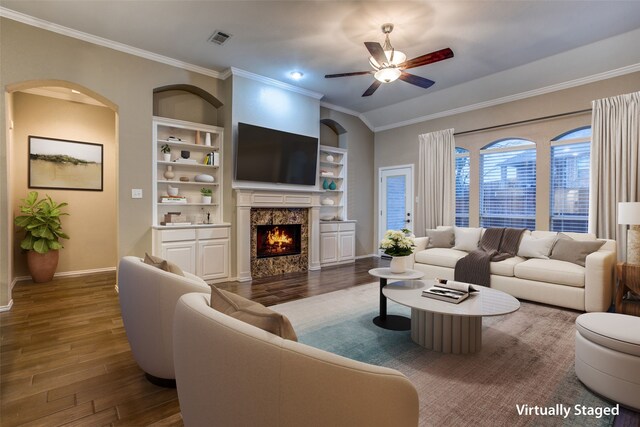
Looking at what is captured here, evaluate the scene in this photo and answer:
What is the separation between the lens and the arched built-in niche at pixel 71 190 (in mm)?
4719

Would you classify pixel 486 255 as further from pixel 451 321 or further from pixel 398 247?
pixel 451 321

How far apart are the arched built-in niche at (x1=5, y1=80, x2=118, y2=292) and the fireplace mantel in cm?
187

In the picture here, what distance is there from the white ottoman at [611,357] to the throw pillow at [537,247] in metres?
2.21

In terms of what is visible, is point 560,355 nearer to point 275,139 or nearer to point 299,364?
point 299,364

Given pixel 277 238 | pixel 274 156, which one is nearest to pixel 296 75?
pixel 274 156

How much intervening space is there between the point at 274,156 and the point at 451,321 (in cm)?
376

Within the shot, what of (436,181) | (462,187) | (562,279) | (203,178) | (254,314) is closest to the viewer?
(254,314)

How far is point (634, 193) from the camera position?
3998 mm

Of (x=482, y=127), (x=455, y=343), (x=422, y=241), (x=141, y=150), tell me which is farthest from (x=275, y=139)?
(x=455, y=343)

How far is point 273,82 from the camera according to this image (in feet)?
17.1

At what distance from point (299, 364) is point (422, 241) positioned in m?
4.70

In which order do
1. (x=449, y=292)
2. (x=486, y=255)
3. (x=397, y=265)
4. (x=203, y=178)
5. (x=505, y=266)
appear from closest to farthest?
1. (x=449, y=292)
2. (x=397, y=265)
3. (x=505, y=266)
4. (x=486, y=255)
5. (x=203, y=178)

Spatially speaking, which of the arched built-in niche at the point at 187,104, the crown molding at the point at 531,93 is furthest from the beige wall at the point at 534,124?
the arched built-in niche at the point at 187,104

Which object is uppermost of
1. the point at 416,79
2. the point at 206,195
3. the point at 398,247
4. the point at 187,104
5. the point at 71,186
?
the point at 187,104
